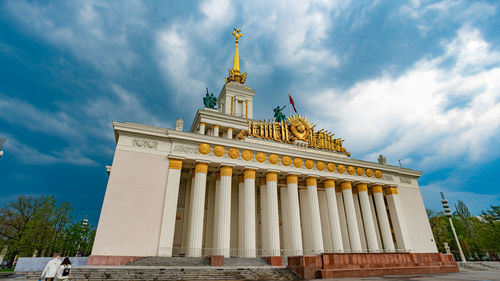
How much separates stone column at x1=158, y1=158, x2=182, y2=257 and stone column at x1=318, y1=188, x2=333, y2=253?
A: 1188 centimetres

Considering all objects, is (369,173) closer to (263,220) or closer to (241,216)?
(263,220)

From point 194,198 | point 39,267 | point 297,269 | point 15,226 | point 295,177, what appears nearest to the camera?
point 297,269

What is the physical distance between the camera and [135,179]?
594 inches

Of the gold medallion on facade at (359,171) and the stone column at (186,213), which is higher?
the gold medallion on facade at (359,171)

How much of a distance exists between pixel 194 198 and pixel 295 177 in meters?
7.90

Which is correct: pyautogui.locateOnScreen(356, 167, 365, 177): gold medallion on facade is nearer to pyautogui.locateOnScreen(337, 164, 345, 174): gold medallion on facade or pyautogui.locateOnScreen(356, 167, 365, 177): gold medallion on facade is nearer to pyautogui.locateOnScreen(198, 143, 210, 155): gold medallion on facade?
pyautogui.locateOnScreen(337, 164, 345, 174): gold medallion on facade

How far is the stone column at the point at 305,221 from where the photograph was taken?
18.9 meters

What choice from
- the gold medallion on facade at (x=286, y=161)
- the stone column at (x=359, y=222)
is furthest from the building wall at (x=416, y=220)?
the gold medallion on facade at (x=286, y=161)

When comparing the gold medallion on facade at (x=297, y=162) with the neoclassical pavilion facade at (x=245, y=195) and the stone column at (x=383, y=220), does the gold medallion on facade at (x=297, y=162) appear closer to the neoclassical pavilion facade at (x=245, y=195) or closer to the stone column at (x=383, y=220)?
the neoclassical pavilion facade at (x=245, y=195)

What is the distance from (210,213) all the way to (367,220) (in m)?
13.0

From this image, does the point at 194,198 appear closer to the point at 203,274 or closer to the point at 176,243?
the point at 176,243

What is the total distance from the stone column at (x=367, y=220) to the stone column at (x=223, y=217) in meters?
11.9

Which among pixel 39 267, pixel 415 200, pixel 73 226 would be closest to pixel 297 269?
pixel 39 267

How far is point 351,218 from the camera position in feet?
65.2
